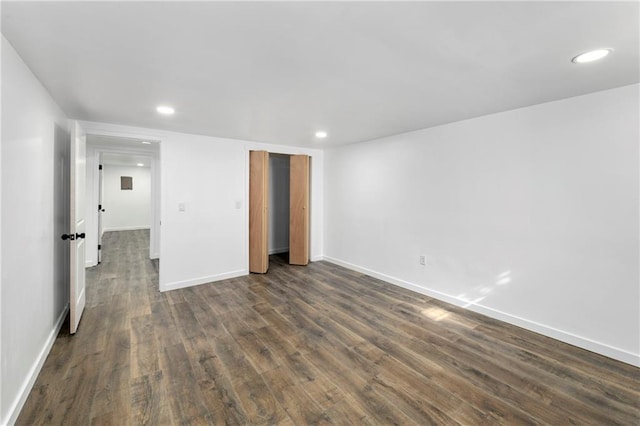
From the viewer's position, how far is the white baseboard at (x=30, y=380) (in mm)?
1588

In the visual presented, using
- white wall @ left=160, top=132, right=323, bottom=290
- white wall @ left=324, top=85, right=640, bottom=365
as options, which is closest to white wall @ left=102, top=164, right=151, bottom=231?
white wall @ left=160, top=132, right=323, bottom=290

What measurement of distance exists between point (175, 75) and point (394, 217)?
325 centimetres

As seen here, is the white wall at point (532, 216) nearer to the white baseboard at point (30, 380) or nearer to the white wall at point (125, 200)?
the white baseboard at point (30, 380)

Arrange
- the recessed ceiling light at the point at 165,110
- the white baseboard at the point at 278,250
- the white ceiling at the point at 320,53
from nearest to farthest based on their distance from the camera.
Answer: the white ceiling at the point at 320,53, the recessed ceiling light at the point at 165,110, the white baseboard at the point at 278,250

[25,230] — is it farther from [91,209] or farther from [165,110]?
[91,209]

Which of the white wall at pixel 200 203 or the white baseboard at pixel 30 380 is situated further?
the white wall at pixel 200 203

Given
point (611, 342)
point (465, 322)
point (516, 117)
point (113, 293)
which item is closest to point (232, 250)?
point (113, 293)

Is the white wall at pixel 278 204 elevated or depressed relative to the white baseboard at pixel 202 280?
elevated

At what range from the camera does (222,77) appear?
2.06 metres

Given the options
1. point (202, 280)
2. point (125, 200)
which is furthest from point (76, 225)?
point (125, 200)

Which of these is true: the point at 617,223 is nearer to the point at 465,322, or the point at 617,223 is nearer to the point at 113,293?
the point at 465,322

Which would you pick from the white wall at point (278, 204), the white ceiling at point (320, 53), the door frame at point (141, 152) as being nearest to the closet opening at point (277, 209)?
the white wall at point (278, 204)

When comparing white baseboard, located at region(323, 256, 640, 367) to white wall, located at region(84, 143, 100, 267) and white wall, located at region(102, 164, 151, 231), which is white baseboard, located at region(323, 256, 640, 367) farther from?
white wall, located at region(102, 164, 151, 231)

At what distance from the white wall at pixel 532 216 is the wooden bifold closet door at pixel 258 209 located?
6.59ft
